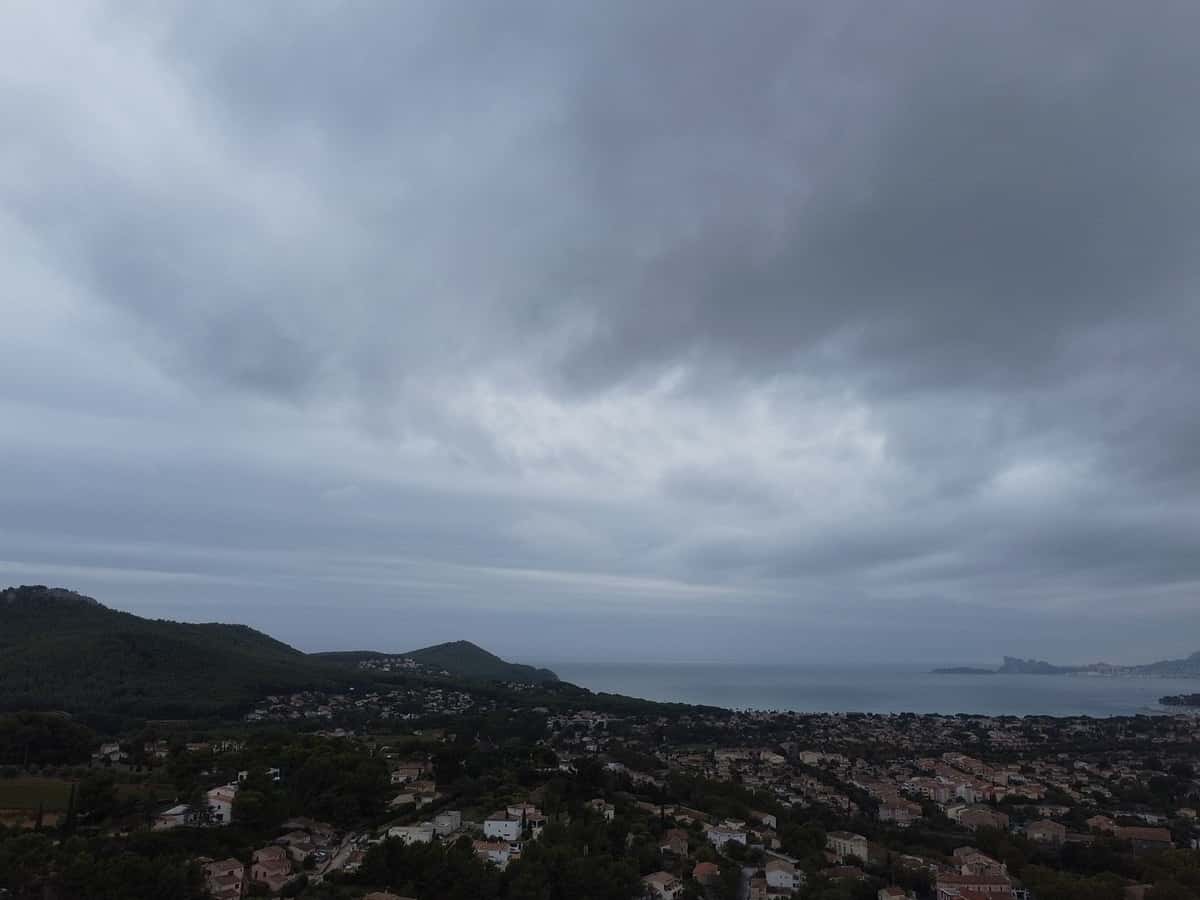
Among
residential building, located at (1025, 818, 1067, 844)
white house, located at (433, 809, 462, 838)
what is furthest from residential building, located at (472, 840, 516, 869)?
residential building, located at (1025, 818, 1067, 844)

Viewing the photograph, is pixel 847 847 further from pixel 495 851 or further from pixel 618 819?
pixel 495 851

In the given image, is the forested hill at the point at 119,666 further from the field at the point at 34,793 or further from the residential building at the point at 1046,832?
the residential building at the point at 1046,832

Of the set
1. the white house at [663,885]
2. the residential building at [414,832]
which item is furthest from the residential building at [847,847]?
the residential building at [414,832]

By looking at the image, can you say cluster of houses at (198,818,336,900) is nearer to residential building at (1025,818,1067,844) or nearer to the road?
the road

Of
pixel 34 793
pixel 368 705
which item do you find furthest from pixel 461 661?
pixel 34 793

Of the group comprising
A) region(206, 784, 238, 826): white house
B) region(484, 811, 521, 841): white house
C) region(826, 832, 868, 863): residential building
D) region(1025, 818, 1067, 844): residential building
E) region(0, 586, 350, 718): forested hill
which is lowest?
region(1025, 818, 1067, 844): residential building
